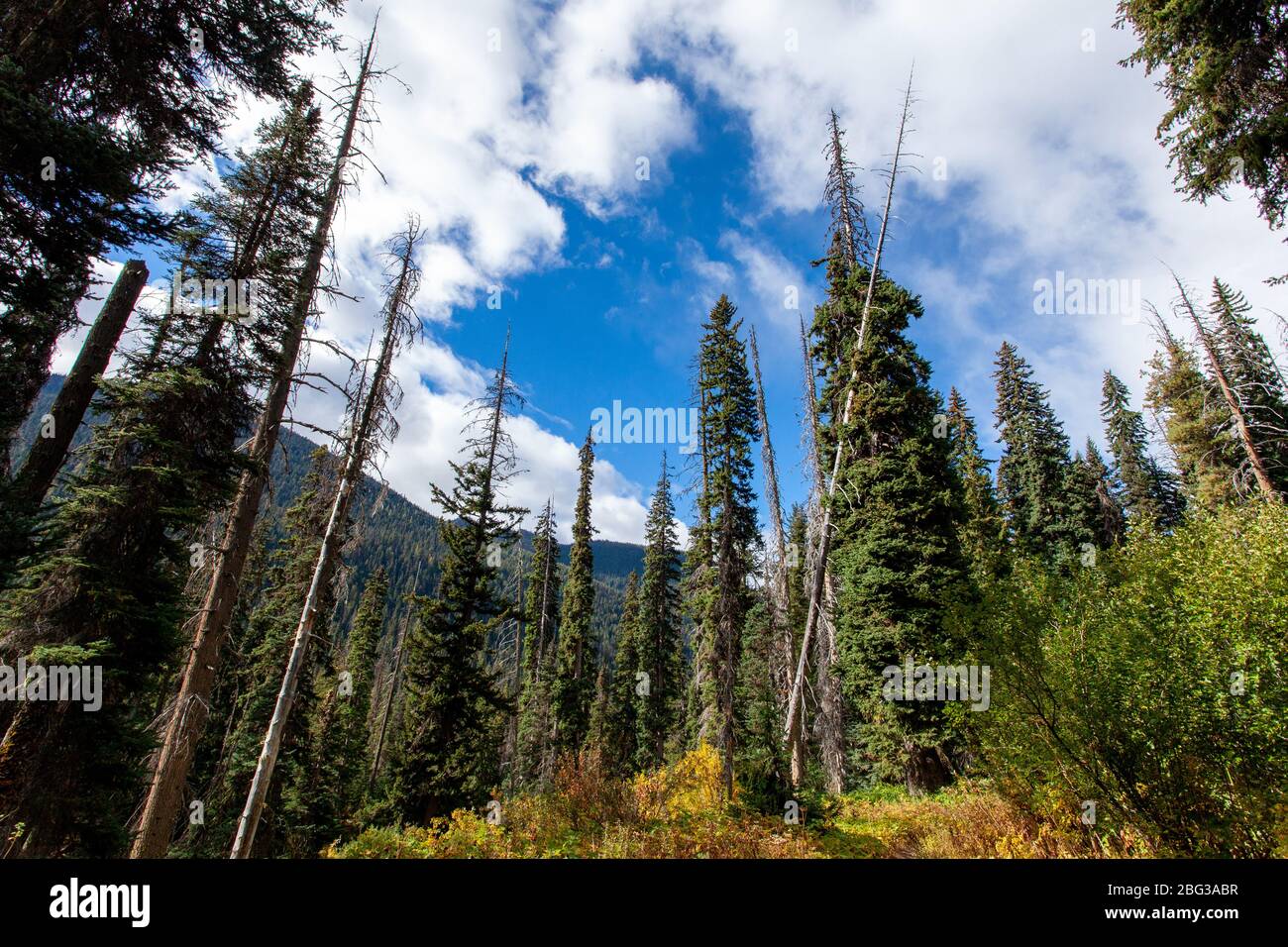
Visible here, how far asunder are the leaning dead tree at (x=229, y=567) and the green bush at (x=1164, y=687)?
1291 centimetres

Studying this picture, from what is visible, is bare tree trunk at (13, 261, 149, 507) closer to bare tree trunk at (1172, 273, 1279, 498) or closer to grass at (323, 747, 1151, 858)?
grass at (323, 747, 1151, 858)

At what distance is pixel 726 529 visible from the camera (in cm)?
1662

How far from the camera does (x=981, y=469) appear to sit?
3472 centimetres

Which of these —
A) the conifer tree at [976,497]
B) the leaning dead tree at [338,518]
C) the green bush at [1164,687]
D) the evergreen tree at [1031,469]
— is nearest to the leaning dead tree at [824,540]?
the green bush at [1164,687]

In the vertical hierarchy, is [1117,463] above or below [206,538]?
above

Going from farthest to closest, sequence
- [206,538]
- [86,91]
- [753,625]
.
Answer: [753,625] < [206,538] < [86,91]

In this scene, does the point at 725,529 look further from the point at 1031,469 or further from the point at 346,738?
the point at 1031,469

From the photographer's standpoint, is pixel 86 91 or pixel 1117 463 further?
pixel 1117 463

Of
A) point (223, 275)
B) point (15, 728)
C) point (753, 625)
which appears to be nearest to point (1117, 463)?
point (753, 625)

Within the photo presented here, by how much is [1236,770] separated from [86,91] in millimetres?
19309

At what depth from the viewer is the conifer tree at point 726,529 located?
1603 centimetres
